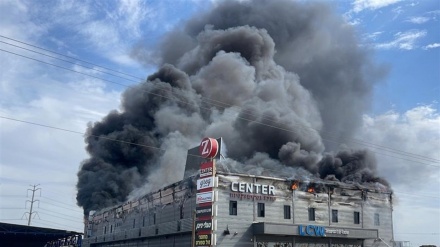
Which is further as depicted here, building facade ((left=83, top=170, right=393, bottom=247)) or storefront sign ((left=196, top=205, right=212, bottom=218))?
building facade ((left=83, top=170, right=393, bottom=247))

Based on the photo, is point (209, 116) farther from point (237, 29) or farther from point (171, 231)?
point (171, 231)

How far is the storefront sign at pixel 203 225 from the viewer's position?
4251 cm

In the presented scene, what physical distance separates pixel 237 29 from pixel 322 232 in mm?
56993

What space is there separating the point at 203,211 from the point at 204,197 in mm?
1282

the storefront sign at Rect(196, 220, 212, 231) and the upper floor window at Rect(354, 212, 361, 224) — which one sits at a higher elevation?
the upper floor window at Rect(354, 212, 361, 224)

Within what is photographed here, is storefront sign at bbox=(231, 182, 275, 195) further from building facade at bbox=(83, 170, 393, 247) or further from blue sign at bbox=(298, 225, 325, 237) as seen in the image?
blue sign at bbox=(298, 225, 325, 237)

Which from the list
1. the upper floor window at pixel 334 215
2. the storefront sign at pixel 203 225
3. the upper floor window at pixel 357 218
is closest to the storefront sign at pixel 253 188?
the storefront sign at pixel 203 225

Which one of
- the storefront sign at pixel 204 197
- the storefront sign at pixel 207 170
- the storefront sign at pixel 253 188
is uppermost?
the storefront sign at pixel 207 170

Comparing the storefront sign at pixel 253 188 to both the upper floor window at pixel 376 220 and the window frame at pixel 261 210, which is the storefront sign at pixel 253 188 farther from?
the upper floor window at pixel 376 220

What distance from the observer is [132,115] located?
299 feet

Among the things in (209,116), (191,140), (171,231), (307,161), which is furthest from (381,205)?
(209,116)

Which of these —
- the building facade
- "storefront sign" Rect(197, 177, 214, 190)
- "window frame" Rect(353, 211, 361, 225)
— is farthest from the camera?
"window frame" Rect(353, 211, 361, 225)

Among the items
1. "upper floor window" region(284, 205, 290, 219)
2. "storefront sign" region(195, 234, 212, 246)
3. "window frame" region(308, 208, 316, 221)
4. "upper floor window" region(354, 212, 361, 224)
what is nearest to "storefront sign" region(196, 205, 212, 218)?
"storefront sign" region(195, 234, 212, 246)

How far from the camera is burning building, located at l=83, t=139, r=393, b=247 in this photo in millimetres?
43812
